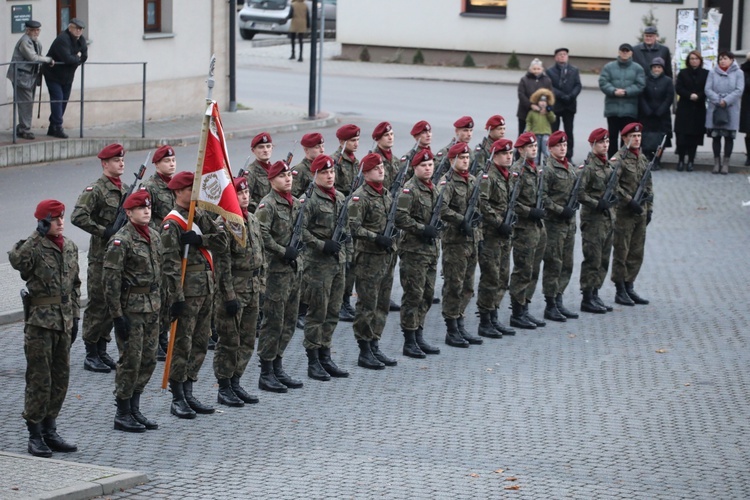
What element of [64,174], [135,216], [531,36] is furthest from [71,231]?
[531,36]

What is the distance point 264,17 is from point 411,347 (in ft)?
103

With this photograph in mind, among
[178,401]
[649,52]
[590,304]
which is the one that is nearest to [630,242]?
[590,304]

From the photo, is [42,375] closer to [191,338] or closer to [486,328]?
[191,338]

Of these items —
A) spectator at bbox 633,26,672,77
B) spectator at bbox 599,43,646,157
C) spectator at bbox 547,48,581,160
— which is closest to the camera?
spectator at bbox 599,43,646,157

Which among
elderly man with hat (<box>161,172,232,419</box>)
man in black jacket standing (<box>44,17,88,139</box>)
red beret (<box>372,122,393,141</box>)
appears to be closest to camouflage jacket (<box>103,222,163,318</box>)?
elderly man with hat (<box>161,172,232,419</box>)

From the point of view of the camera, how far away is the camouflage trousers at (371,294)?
1282 centimetres

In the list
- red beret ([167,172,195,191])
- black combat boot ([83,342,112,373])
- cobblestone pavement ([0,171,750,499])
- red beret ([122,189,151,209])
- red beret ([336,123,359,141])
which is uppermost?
red beret ([336,123,359,141])

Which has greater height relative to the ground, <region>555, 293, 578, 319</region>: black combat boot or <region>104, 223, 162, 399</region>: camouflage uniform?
<region>104, 223, 162, 399</region>: camouflage uniform

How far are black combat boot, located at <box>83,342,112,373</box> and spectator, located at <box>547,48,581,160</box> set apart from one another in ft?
42.2

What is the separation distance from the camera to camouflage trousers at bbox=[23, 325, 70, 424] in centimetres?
998

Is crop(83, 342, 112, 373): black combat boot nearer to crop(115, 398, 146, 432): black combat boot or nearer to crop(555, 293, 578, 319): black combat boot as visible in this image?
crop(115, 398, 146, 432): black combat boot

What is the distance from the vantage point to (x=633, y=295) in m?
15.9

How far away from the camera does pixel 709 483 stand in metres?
9.69

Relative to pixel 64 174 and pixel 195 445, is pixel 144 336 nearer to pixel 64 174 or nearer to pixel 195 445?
pixel 195 445
